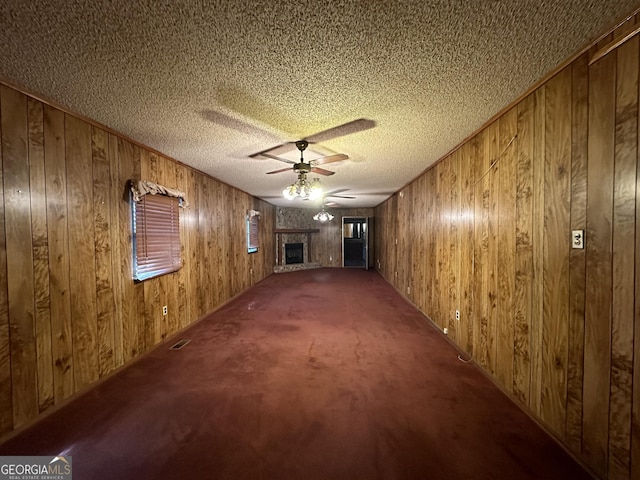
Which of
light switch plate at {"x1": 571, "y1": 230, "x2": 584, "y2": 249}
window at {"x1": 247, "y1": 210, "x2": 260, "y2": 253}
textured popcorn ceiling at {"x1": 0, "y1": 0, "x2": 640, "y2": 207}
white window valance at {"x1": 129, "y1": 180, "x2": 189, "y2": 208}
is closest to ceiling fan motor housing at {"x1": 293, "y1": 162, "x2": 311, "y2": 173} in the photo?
textured popcorn ceiling at {"x1": 0, "y1": 0, "x2": 640, "y2": 207}

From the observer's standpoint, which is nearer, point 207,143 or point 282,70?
point 282,70

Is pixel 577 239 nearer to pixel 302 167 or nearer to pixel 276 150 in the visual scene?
pixel 302 167

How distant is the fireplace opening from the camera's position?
336 inches

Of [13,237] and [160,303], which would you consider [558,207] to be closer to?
[13,237]

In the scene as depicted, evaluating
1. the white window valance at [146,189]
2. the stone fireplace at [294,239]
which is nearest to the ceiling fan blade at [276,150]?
the white window valance at [146,189]

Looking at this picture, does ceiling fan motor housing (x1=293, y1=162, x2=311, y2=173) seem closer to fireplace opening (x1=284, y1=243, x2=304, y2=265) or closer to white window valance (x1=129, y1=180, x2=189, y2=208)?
white window valance (x1=129, y1=180, x2=189, y2=208)

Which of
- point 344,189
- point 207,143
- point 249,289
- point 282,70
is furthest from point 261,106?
point 249,289

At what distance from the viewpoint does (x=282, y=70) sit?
4.65 feet

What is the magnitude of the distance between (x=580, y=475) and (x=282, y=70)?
2748 mm

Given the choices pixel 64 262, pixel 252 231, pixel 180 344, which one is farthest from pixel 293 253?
pixel 64 262

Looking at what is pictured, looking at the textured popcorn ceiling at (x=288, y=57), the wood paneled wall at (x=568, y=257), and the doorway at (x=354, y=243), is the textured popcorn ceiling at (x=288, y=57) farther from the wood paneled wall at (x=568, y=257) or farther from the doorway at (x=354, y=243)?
the doorway at (x=354, y=243)

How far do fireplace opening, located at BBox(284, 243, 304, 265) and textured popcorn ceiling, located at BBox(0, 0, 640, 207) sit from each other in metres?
6.47

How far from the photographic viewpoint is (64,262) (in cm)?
186

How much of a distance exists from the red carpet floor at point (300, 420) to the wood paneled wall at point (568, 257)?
0.92 ft
